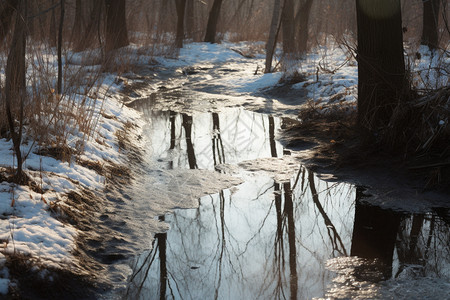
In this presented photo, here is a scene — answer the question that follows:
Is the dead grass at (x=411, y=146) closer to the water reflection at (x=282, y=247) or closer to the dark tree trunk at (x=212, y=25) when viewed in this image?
the water reflection at (x=282, y=247)

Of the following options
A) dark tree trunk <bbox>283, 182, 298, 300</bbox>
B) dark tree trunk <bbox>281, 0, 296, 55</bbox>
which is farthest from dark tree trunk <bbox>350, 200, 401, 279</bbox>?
dark tree trunk <bbox>281, 0, 296, 55</bbox>

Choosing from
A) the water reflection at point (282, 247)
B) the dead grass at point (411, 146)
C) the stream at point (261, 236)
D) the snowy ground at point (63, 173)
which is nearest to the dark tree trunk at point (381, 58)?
the dead grass at point (411, 146)

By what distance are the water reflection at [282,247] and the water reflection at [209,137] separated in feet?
3.94

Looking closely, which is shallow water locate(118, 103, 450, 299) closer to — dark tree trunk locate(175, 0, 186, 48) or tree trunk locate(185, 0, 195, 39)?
dark tree trunk locate(175, 0, 186, 48)

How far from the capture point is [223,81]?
1175 cm

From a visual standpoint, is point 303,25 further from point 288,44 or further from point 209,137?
point 209,137

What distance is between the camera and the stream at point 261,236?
9.97 feet

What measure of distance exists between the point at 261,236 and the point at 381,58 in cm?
257

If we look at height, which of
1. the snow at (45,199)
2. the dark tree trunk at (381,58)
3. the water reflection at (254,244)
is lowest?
the water reflection at (254,244)

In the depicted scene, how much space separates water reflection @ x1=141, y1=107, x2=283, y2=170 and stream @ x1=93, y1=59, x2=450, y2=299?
0.15 ft

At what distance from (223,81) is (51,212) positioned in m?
8.59

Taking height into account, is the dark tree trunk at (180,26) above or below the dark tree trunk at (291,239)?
above

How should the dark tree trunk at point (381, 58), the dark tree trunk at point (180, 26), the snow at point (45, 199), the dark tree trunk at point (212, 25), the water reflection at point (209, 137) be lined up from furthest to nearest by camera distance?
the dark tree trunk at point (212, 25)
the dark tree trunk at point (180, 26)
the water reflection at point (209, 137)
the dark tree trunk at point (381, 58)
the snow at point (45, 199)

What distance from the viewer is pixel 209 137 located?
6.80m
